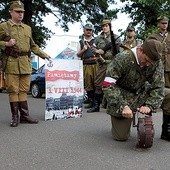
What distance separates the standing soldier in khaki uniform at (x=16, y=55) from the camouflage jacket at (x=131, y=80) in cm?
187

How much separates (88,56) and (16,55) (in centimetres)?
235

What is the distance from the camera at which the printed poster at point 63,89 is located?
6.77m

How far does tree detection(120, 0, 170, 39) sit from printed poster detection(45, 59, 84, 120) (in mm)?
7471

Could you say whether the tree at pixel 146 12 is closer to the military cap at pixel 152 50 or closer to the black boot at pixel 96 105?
the black boot at pixel 96 105

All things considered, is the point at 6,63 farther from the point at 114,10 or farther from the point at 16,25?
the point at 114,10

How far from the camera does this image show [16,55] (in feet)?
20.1

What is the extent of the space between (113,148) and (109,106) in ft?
1.82

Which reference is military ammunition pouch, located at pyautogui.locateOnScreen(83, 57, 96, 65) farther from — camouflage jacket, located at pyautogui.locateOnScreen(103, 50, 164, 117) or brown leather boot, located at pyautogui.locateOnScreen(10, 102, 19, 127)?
camouflage jacket, located at pyautogui.locateOnScreen(103, 50, 164, 117)

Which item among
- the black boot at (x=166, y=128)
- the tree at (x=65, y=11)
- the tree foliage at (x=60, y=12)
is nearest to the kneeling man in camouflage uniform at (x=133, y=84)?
the black boot at (x=166, y=128)

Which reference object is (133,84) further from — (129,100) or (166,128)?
(166,128)

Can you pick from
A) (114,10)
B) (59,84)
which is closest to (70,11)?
(114,10)

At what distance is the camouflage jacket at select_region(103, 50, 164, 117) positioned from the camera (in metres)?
4.67

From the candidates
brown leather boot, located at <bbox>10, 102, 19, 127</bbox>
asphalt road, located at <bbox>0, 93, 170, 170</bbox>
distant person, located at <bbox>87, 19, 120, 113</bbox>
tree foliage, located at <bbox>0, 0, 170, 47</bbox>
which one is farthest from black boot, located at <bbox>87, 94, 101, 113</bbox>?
tree foliage, located at <bbox>0, 0, 170, 47</bbox>

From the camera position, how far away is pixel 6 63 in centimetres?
609
